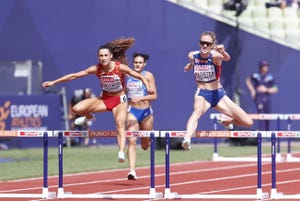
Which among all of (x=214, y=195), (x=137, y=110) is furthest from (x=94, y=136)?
(x=137, y=110)

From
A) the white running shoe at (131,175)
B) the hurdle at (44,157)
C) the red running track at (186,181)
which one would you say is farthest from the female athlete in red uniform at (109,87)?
the white running shoe at (131,175)

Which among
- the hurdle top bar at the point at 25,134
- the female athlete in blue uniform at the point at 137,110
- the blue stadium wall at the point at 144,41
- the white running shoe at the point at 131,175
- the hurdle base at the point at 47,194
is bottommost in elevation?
the hurdle base at the point at 47,194

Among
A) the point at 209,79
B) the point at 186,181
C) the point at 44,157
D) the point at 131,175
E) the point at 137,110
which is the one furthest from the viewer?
the point at 186,181

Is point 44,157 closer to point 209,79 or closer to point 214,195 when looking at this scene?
point 214,195

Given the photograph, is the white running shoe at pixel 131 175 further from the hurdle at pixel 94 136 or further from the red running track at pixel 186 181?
the hurdle at pixel 94 136

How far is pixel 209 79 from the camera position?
15.4 m

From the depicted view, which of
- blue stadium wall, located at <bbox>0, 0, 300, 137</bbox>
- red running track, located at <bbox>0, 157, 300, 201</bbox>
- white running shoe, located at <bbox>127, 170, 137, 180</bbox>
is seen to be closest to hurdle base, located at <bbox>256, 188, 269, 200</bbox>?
red running track, located at <bbox>0, 157, 300, 201</bbox>

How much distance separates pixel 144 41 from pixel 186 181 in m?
11.1

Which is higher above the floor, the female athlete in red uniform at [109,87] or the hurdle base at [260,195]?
the female athlete in red uniform at [109,87]

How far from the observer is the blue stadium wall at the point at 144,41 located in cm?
2867

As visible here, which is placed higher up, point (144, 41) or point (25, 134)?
point (144, 41)

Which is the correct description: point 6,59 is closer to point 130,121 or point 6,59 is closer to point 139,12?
point 139,12

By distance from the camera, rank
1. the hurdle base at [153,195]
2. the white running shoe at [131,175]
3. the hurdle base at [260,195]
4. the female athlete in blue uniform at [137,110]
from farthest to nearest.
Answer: the white running shoe at [131,175] → the female athlete in blue uniform at [137,110] → the hurdle base at [153,195] → the hurdle base at [260,195]

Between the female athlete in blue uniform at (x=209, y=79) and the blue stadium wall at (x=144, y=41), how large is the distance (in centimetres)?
1301
